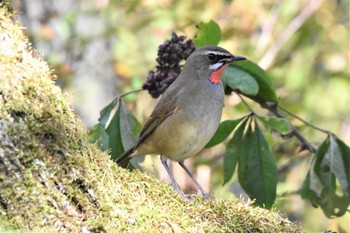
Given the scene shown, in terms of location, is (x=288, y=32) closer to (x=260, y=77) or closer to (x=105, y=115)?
(x=260, y=77)

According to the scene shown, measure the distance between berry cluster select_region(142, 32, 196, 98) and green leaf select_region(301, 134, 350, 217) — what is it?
3.96ft

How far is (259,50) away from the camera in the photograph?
322 inches

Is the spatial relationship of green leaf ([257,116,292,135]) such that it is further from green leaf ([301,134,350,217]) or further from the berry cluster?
the berry cluster

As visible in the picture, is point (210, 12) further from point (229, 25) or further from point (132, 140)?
point (132, 140)

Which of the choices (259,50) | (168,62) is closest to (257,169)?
(168,62)

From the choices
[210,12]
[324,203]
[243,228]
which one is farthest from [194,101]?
[210,12]

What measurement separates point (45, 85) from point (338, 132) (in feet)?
23.3

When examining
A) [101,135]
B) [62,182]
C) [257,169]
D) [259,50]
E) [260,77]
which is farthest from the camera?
[259,50]

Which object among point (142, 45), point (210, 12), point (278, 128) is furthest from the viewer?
point (142, 45)

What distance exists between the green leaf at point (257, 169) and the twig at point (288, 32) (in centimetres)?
303

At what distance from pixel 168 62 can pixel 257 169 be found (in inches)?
40.6

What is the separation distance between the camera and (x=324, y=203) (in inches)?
193

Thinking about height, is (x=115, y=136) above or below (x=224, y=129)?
above

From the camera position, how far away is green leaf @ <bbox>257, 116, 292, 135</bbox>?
4.78m
